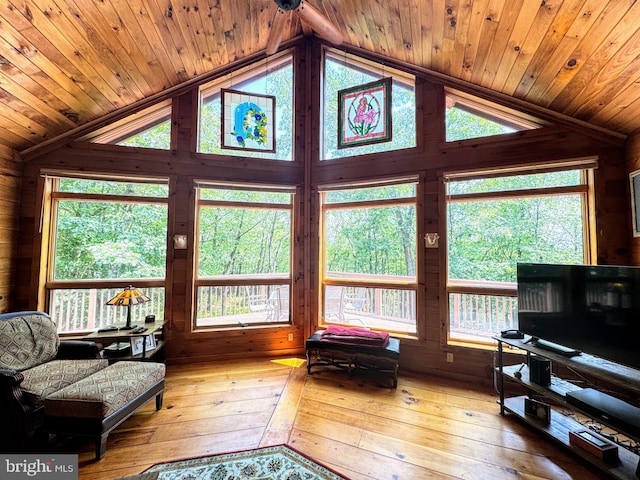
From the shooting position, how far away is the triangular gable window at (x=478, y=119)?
336 cm

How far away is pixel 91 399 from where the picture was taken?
206 centimetres

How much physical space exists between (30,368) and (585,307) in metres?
4.62

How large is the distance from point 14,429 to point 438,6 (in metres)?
4.88

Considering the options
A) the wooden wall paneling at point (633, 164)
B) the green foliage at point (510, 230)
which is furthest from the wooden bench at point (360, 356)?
the wooden wall paneling at point (633, 164)

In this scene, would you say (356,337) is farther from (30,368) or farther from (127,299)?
(30,368)

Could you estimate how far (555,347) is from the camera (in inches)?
96.2

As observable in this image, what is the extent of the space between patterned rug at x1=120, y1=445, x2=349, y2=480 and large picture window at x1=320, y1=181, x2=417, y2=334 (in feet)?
7.10

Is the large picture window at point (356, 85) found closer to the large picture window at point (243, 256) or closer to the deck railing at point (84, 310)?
the large picture window at point (243, 256)

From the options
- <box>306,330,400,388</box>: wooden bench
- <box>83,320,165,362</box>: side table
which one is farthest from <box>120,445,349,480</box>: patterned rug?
<box>83,320,165,362</box>: side table

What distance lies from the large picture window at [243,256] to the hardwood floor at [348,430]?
0.95m

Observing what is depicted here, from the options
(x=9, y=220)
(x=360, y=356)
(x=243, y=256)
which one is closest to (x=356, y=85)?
(x=243, y=256)

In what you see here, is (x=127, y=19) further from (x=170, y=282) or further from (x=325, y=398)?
(x=325, y=398)

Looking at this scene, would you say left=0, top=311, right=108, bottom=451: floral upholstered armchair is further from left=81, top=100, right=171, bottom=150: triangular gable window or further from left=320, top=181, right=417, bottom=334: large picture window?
left=320, top=181, right=417, bottom=334: large picture window

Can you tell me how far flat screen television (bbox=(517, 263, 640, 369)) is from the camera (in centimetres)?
200
